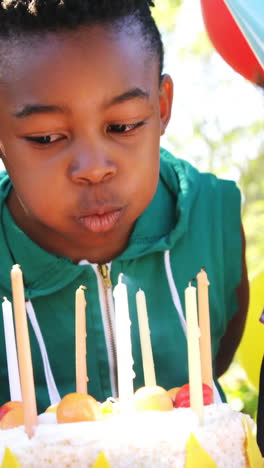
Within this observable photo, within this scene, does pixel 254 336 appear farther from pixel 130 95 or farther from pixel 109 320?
pixel 130 95

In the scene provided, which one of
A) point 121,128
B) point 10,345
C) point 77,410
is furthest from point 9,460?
point 121,128

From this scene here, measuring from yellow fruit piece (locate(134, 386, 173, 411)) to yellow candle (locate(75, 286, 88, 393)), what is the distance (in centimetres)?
12

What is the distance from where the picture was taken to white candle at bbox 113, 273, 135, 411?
102 cm

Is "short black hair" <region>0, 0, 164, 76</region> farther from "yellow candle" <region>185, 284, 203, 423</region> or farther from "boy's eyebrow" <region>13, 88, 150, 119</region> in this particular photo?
"yellow candle" <region>185, 284, 203, 423</region>

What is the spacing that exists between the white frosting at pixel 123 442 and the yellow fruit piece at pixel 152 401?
0.10 ft

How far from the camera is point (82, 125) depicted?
56.6 inches

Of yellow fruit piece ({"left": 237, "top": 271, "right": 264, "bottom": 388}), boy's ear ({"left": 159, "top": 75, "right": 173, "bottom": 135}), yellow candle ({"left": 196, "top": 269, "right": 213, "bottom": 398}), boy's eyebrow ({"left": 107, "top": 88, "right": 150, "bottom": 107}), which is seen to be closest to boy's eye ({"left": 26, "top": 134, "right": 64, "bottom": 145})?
boy's eyebrow ({"left": 107, "top": 88, "right": 150, "bottom": 107})

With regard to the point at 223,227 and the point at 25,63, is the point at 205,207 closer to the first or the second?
the point at 223,227

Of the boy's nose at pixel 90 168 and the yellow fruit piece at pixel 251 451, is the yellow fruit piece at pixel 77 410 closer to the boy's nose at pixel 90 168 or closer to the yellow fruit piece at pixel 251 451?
the yellow fruit piece at pixel 251 451

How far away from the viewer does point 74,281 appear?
6.10 ft

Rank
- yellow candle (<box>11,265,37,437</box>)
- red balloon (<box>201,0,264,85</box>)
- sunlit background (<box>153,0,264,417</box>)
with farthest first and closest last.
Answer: sunlit background (<box>153,0,264,417</box>)
red balloon (<box>201,0,264,85</box>)
yellow candle (<box>11,265,37,437</box>)

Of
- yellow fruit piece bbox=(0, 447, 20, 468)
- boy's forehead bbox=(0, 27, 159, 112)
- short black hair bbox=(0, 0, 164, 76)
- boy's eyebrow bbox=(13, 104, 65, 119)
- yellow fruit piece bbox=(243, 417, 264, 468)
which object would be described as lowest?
yellow fruit piece bbox=(243, 417, 264, 468)

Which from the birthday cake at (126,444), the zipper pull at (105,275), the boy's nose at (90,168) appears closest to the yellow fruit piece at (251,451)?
the birthday cake at (126,444)

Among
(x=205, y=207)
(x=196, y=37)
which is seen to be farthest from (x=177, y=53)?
(x=205, y=207)
